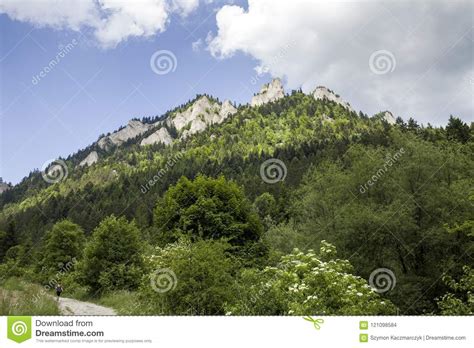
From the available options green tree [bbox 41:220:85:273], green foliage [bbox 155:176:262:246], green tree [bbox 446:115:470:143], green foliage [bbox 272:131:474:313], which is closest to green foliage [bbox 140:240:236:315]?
green foliage [bbox 272:131:474:313]

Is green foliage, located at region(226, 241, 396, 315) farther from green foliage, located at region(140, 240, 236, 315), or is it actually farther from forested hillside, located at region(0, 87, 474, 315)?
green foliage, located at region(140, 240, 236, 315)

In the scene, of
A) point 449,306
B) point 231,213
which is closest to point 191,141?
point 231,213

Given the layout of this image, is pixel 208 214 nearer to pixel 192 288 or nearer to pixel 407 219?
pixel 407 219

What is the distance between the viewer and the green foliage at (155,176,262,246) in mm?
29766

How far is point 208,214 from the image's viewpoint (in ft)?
98.3

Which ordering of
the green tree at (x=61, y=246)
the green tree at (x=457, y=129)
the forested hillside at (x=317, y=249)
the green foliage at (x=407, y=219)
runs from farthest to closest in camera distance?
the green tree at (x=457, y=129), the green tree at (x=61, y=246), the green foliage at (x=407, y=219), the forested hillside at (x=317, y=249)

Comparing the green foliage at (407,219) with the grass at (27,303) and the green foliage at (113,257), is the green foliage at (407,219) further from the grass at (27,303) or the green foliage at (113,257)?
the grass at (27,303)

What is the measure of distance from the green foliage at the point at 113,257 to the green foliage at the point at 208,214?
308cm

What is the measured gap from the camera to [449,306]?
11.3 metres

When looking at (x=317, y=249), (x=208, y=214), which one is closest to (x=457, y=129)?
(x=317, y=249)

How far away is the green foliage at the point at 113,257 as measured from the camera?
24234mm

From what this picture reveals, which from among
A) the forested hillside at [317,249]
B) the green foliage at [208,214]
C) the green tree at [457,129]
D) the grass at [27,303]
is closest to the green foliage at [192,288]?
the forested hillside at [317,249]

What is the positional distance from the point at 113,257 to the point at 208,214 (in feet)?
24.0
